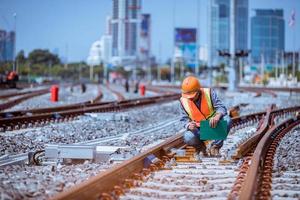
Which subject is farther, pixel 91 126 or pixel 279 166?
pixel 91 126

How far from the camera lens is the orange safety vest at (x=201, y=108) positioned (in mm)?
9648

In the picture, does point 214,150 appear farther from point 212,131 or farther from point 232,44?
point 232,44

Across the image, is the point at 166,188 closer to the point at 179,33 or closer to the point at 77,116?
the point at 77,116

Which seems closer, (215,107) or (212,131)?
(212,131)

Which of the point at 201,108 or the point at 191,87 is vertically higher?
the point at 191,87

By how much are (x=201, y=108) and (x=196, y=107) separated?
0.29ft

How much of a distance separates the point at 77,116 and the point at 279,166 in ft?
43.8

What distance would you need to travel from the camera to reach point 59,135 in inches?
572

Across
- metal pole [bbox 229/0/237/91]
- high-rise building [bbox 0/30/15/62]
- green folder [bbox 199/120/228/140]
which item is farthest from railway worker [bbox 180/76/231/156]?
high-rise building [bbox 0/30/15/62]

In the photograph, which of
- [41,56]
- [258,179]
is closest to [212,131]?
[258,179]

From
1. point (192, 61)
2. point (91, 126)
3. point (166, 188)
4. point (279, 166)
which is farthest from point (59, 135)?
point (192, 61)

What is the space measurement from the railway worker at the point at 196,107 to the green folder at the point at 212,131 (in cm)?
10

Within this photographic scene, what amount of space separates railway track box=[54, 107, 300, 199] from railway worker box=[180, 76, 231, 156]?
16.8 inches

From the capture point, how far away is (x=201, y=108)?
9.71 m
